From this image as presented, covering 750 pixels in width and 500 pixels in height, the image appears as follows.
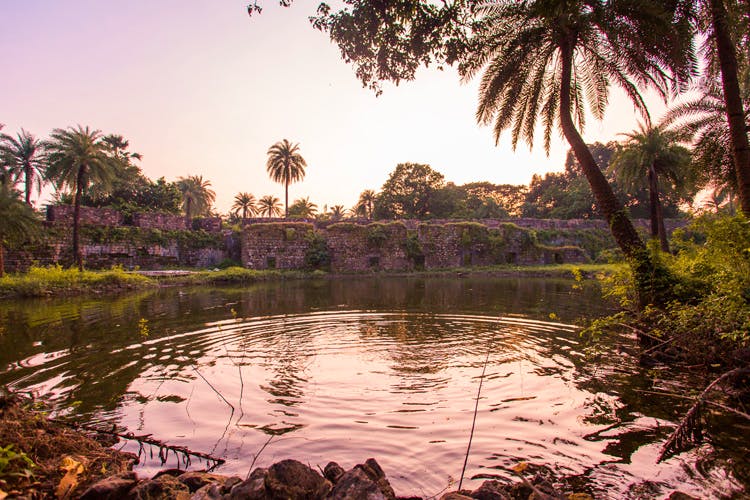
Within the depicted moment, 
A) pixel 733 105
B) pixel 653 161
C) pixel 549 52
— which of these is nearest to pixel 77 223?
pixel 549 52

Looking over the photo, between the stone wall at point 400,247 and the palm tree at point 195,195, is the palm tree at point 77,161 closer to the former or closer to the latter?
the stone wall at point 400,247

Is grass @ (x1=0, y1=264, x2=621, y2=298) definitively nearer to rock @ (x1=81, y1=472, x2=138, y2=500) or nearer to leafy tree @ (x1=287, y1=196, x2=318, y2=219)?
rock @ (x1=81, y1=472, x2=138, y2=500)

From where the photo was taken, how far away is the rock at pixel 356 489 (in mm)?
2773

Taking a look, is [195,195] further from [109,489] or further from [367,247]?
[109,489]

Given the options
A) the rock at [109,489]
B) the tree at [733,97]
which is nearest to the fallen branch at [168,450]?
the rock at [109,489]

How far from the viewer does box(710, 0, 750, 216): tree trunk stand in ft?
23.5

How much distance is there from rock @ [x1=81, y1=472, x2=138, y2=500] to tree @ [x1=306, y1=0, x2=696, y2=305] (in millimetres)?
6111

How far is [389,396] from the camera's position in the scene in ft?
18.0

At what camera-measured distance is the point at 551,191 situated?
54.2m

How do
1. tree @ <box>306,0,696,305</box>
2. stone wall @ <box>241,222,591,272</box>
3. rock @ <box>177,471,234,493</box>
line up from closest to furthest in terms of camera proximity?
rock @ <box>177,471,234,493</box>, tree @ <box>306,0,696,305</box>, stone wall @ <box>241,222,591,272</box>

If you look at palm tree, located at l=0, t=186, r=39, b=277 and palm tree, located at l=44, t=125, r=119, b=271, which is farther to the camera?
palm tree, located at l=44, t=125, r=119, b=271

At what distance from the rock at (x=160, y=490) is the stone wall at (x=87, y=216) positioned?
31.3 meters

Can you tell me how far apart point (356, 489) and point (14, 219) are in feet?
80.1

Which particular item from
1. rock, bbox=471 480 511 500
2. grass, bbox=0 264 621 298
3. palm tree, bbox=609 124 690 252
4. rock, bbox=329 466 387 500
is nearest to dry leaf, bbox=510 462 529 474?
rock, bbox=471 480 511 500
